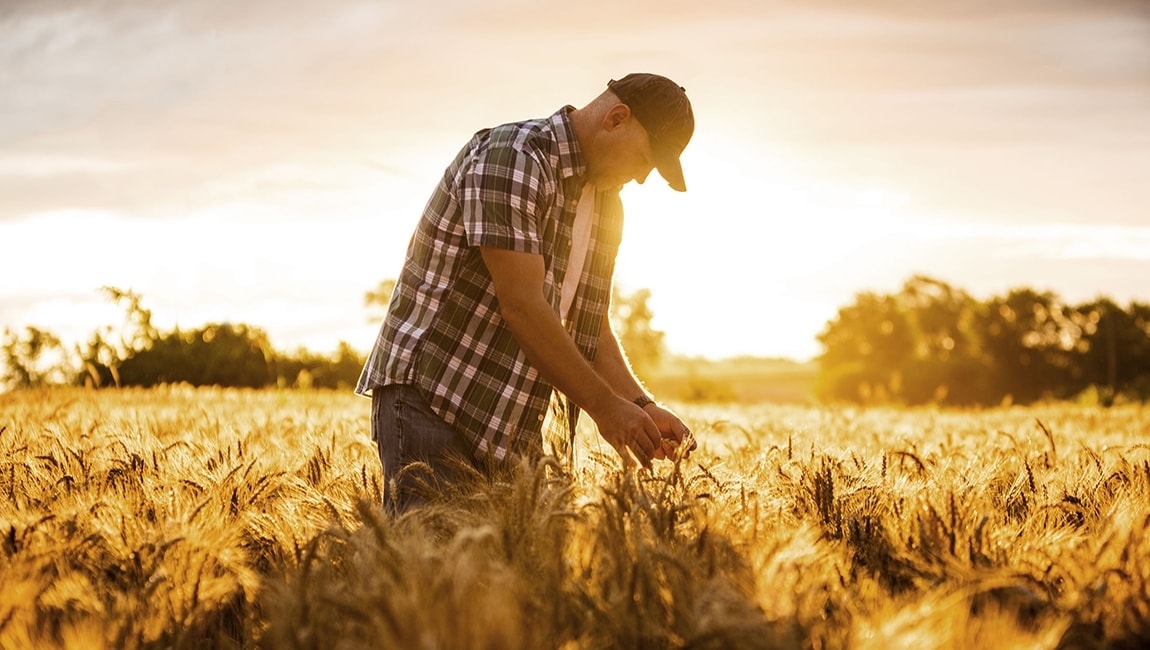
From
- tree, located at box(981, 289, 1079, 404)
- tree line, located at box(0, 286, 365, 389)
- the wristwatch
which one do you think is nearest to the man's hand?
the wristwatch

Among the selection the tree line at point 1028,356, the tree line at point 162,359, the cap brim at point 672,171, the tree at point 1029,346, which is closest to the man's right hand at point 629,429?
the cap brim at point 672,171

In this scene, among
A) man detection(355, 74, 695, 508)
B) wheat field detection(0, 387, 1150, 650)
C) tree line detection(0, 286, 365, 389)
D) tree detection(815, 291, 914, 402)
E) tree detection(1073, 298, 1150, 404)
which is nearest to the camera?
wheat field detection(0, 387, 1150, 650)

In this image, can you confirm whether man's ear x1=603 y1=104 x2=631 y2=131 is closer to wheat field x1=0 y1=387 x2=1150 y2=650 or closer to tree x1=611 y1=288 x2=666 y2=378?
wheat field x1=0 y1=387 x2=1150 y2=650

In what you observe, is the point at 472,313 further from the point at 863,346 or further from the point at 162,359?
the point at 863,346

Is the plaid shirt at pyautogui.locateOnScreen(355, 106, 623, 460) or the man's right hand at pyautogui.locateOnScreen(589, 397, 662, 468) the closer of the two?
the man's right hand at pyautogui.locateOnScreen(589, 397, 662, 468)

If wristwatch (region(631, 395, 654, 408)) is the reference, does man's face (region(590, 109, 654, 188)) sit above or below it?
above

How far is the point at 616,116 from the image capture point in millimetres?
3510

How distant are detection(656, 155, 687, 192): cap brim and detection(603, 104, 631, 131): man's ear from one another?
231 mm

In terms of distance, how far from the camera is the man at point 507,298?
326 cm

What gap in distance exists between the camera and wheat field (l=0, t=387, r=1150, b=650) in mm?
1843

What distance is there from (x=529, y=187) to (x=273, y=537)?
60.1 inches

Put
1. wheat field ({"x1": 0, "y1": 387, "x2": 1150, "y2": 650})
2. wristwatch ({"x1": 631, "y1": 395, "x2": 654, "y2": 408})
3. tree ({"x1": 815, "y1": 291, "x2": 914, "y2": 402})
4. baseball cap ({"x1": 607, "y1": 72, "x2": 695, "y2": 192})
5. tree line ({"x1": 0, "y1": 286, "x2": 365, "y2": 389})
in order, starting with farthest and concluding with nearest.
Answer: tree ({"x1": 815, "y1": 291, "x2": 914, "y2": 402})
tree line ({"x1": 0, "y1": 286, "x2": 365, "y2": 389})
wristwatch ({"x1": 631, "y1": 395, "x2": 654, "y2": 408})
baseball cap ({"x1": 607, "y1": 72, "x2": 695, "y2": 192})
wheat field ({"x1": 0, "y1": 387, "x2": 1150, "y2": 650})

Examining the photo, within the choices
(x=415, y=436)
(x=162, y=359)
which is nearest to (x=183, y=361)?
(x=162, y=359)

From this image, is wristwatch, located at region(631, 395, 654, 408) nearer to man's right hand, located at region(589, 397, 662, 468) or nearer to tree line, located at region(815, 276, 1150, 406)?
man's right hand, located at region(589, 397, 662, 468)
